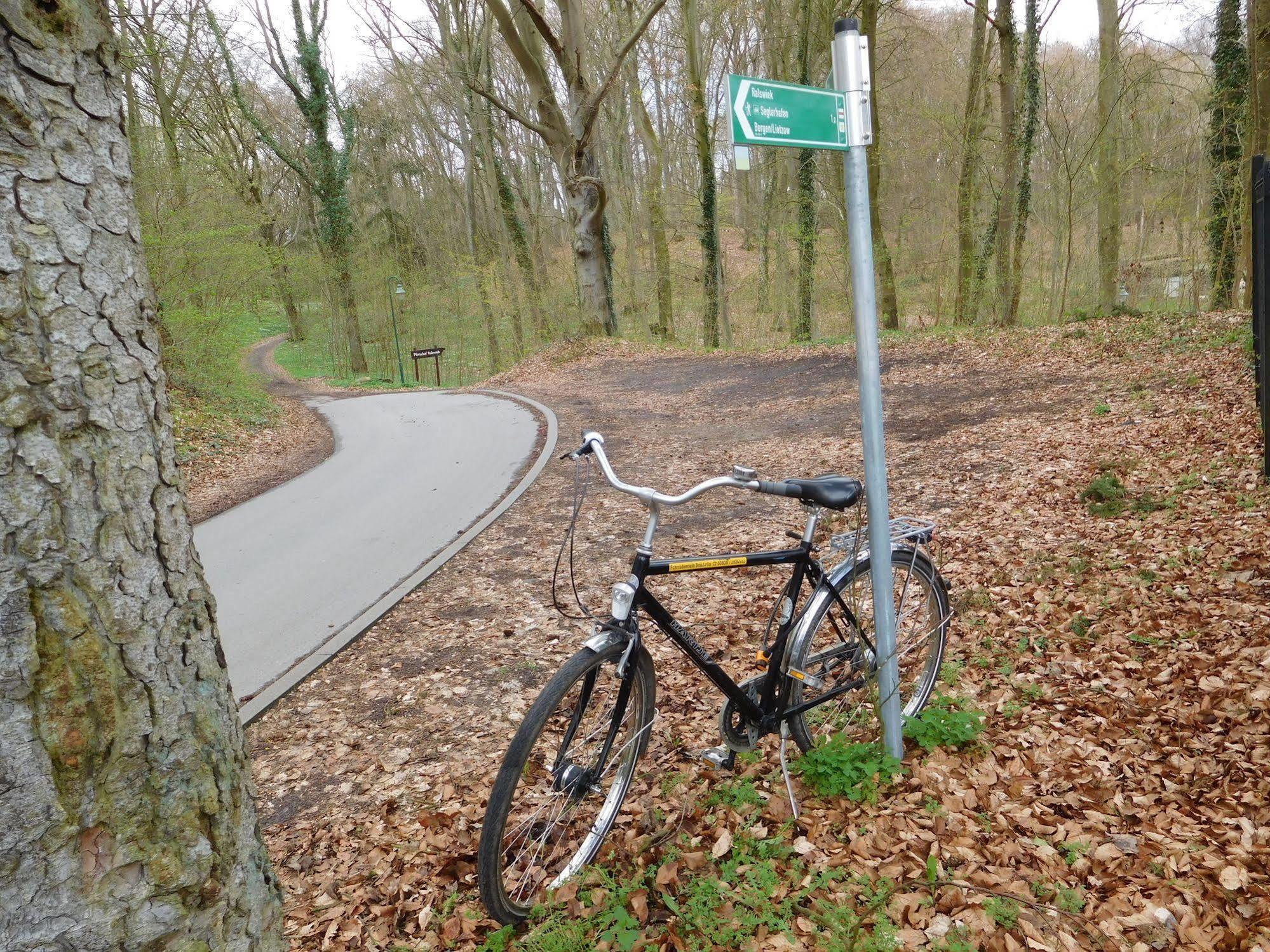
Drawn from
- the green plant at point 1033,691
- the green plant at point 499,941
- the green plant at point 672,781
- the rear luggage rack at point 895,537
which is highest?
the rear luggage rack at point 895,537

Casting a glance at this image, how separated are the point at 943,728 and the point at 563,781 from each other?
167 cm

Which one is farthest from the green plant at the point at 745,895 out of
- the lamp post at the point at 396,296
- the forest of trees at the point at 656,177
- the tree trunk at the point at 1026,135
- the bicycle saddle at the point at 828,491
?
the lamp post at the point at 396,296

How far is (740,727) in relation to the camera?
318 centimetres

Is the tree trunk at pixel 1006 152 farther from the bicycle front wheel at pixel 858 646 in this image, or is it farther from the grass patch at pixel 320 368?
the grass patch at pixel 320 368

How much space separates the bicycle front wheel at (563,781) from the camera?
8.34 feet

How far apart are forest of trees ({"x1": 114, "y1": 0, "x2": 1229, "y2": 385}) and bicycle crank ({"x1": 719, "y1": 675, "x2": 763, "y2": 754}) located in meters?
12.8

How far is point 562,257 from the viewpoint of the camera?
111 ft

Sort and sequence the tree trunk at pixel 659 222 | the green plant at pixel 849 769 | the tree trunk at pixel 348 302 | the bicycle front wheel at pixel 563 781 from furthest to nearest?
1. the tree trunk at pixel 348 302
2. the tree trunk at pixel 659 222
3. the green plant at pixel 849 769
4. the bicycle front wheel at pixel 563 781

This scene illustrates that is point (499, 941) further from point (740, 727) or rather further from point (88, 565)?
point (88, 565)

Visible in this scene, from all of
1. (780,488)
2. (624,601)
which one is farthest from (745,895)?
(780,488)

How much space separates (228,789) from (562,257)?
33674 millimetres

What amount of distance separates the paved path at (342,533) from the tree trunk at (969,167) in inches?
448

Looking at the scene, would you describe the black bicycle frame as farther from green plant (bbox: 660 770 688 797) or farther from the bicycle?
green plant (bbox: 660 770 688 797)

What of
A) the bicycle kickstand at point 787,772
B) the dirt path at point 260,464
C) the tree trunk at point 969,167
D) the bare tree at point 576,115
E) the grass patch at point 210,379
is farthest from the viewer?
the bare tree at point 576,115
